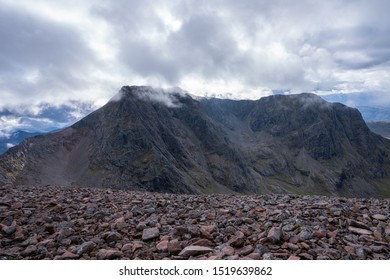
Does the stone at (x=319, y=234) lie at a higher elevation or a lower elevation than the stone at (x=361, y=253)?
higher

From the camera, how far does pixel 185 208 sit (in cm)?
1625

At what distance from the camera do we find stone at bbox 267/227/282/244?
34.6ft

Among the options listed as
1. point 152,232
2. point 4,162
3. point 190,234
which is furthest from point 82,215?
point 4,162

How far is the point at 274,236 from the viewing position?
10.6 metres

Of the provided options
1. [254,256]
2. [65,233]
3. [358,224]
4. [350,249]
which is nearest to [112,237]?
[65,233]

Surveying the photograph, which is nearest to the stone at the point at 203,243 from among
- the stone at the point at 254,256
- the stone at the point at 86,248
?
the stone at the point at 254,256

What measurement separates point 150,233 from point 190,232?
1597 millimetres

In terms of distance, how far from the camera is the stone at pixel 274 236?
34.6 ft

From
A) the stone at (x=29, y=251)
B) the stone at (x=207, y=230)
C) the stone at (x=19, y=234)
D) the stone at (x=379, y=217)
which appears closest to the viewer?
the stone at (x=29, y=251)

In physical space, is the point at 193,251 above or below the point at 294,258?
above

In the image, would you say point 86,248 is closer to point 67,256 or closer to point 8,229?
point 67,256

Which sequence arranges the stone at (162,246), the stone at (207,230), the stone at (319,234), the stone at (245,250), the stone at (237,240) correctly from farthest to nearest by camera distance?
1. the stone at (207,230)
2. the stone at (319,234)
3. the stone at (237,240)
4. the stone at (162,246)
5. the stone at (245,250)

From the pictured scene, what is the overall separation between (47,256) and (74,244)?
1.11 metres

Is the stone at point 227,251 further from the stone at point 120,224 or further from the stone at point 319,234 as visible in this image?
the stone at point 120,224
